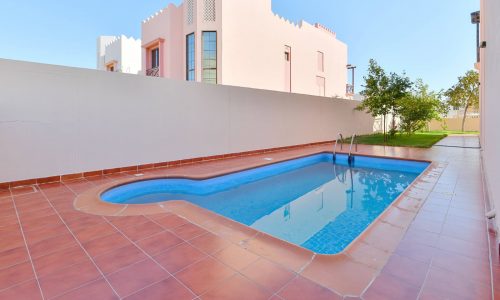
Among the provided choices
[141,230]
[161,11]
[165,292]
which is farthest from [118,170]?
[161,11]

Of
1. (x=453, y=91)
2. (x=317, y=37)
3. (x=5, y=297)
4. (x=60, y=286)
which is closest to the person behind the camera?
(x=5, y=297)

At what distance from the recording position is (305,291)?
164 cm

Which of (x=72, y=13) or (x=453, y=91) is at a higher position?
(x=72, y=13)

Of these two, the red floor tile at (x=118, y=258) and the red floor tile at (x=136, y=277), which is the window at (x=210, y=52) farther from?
the red floor tile at (x=136, y=277)

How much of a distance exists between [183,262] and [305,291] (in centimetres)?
95

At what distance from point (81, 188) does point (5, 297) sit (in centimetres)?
298

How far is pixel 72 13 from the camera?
1483 cm

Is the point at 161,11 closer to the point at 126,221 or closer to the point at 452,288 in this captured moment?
the point at 126,221

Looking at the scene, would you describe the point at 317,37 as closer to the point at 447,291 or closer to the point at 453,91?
the point at 453,91

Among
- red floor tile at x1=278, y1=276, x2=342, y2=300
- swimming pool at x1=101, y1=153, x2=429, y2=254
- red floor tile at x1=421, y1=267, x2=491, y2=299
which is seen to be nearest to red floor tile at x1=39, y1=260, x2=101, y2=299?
red floor tile at x1=278, y1=276, x2=342, y2=300

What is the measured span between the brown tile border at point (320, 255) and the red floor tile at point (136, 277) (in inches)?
28.8

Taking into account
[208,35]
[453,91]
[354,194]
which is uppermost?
[208,35]

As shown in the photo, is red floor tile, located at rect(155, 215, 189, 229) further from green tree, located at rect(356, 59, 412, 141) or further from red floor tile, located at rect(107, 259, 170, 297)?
green tree, located at rect(356, 59, 412, 141)

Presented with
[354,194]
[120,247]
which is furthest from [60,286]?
[354,194]
